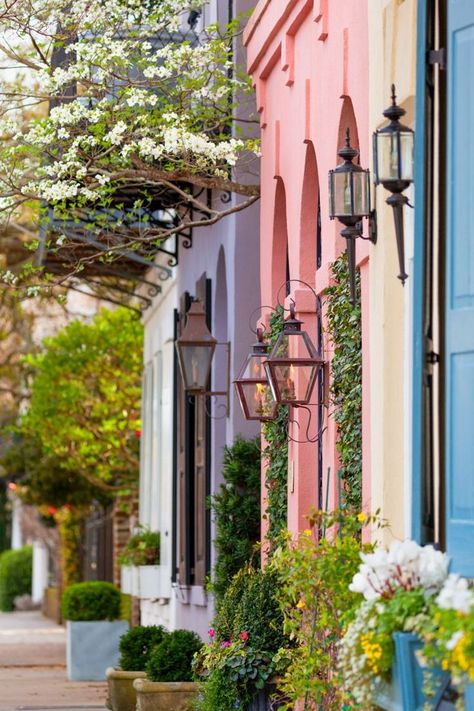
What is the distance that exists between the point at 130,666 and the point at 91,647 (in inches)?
227

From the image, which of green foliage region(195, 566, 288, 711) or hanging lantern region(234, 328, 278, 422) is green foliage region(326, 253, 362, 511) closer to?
green foliage region(195, 566, 288, 711)

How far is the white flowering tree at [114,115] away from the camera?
11.3m

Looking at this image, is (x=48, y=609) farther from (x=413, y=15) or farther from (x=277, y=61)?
(x=413, y=15)

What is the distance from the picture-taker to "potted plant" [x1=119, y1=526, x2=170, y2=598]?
17297mm

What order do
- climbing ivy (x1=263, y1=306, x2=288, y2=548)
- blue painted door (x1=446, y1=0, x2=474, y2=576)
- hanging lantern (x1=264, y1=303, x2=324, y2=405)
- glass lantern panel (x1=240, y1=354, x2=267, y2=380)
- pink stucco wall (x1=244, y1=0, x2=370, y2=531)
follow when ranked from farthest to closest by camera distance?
1. climbing ivy (x1=263, y1=306, x2=288, y2=548)
2. glass lantern panel (x1=240, y1=354, x2=267, y2=380)
3. hanging lantern (x1=264, y1=303, x2=324, y2=405)
4. pink stucco wall (x1=244, y1=0, x2=370, y2=531)
5. blue painted door (x1=446, y1=0, x2=474, y2=576)

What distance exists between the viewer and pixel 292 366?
9352 mm

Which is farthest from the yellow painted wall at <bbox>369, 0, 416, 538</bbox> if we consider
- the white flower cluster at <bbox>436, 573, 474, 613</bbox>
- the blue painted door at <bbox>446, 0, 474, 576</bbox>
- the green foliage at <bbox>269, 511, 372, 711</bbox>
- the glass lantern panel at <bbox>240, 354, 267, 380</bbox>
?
the glass lantern panel at <bbox>240, 354, 267, 380</bbox>

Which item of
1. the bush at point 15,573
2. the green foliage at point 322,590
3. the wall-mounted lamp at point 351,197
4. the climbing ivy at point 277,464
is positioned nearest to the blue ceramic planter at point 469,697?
the green foliage at point 322,590

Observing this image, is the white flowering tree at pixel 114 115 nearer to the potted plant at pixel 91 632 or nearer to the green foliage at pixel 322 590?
the green foliage at pixel 322 590

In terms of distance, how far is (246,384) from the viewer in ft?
34.9

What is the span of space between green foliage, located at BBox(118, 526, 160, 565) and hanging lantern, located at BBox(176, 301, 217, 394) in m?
5.81

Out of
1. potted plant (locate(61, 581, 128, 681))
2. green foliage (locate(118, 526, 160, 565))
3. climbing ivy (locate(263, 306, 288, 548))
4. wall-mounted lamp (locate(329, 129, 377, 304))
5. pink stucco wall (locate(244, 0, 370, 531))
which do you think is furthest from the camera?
potted plant (locate(61, 581, 128, 681))

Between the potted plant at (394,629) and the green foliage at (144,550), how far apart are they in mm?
12078

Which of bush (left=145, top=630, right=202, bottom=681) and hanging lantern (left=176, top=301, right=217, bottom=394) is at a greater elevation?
hanging lantern (left=176, top=301, right=217, bottom=394)
